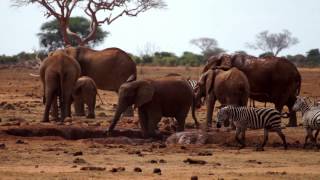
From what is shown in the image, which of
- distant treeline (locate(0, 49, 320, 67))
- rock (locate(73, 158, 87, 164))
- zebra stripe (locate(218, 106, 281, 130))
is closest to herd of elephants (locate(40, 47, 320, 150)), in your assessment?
zebra stripe (locate(218, 106, 281, 130))

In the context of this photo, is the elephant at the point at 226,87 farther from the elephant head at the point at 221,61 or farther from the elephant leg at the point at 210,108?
the elephant head at the point at 221,61

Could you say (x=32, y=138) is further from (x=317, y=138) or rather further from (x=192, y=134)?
(x=317, y=138)

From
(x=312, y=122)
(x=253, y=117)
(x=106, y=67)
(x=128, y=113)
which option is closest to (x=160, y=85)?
(x=253, y=117)

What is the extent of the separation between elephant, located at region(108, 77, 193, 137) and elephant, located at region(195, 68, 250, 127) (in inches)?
39.9

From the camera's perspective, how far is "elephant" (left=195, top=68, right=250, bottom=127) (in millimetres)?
19109

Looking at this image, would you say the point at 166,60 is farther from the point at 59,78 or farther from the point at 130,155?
the point at 130,155

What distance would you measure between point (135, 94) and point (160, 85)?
706 mm

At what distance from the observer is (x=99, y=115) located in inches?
944

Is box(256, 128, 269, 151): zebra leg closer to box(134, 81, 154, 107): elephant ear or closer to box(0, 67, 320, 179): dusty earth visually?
box(0, 67, 320, 179): dusty earth

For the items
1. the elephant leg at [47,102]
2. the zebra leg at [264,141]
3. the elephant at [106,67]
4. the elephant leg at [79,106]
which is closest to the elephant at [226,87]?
the zebra leg at [264,141]

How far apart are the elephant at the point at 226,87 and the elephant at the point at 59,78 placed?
3.33m

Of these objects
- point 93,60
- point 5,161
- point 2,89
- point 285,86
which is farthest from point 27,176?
point 2,89

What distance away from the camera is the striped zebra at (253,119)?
1617 centimetres

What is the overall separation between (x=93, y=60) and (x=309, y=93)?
14.3m
